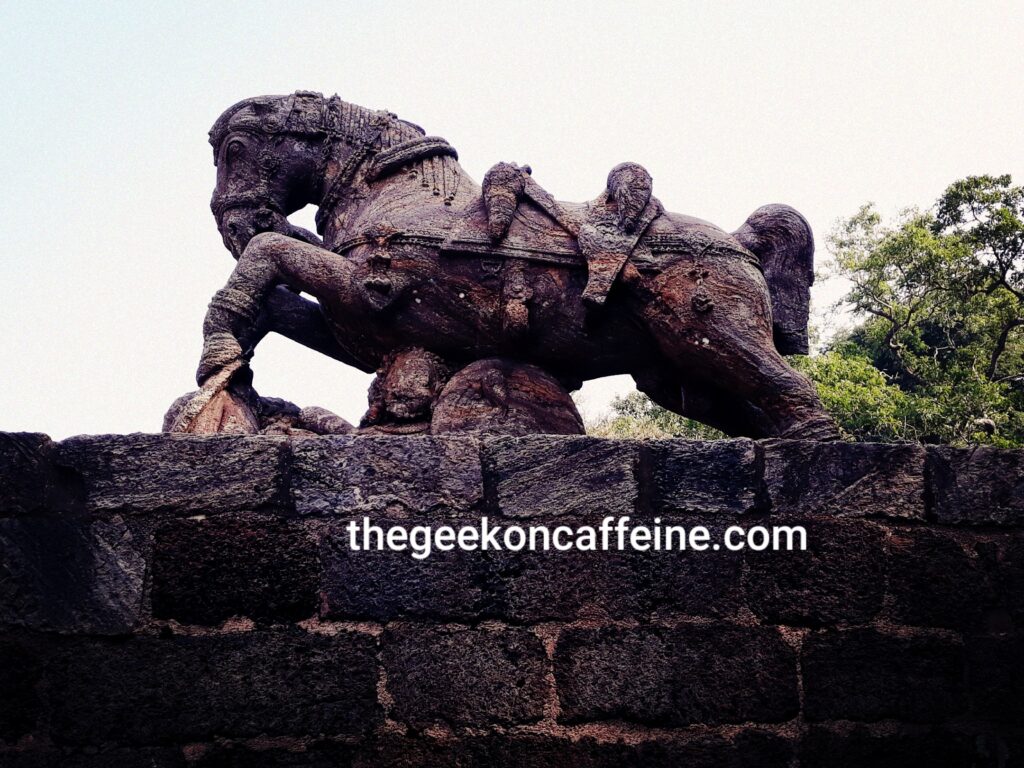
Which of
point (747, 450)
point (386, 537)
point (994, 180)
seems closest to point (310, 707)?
point (386, 537)

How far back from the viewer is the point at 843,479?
3.25m

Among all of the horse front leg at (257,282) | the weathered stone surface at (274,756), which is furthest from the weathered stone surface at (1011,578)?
the horse front leg at (257,282)

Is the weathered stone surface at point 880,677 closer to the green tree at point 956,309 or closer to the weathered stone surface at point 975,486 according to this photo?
the weathered stone surface at point 975,486

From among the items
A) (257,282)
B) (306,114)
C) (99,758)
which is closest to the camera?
(99,758)

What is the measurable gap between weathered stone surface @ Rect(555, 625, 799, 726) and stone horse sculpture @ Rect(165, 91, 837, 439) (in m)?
0.83

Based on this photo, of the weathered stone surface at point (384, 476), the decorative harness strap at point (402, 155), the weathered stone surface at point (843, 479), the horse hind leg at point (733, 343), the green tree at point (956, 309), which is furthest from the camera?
the green tree at point (956, 309)

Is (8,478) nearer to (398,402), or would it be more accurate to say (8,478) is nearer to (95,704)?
(95,704)

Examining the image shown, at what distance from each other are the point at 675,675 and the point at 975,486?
4.00 feet

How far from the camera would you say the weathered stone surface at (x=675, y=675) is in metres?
2.97

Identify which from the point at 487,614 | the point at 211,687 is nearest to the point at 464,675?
the point at 487,614

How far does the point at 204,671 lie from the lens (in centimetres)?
293

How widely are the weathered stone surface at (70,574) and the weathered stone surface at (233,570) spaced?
9cm

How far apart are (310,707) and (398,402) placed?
1.21 meters

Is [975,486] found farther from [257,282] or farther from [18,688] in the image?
[18,688]
